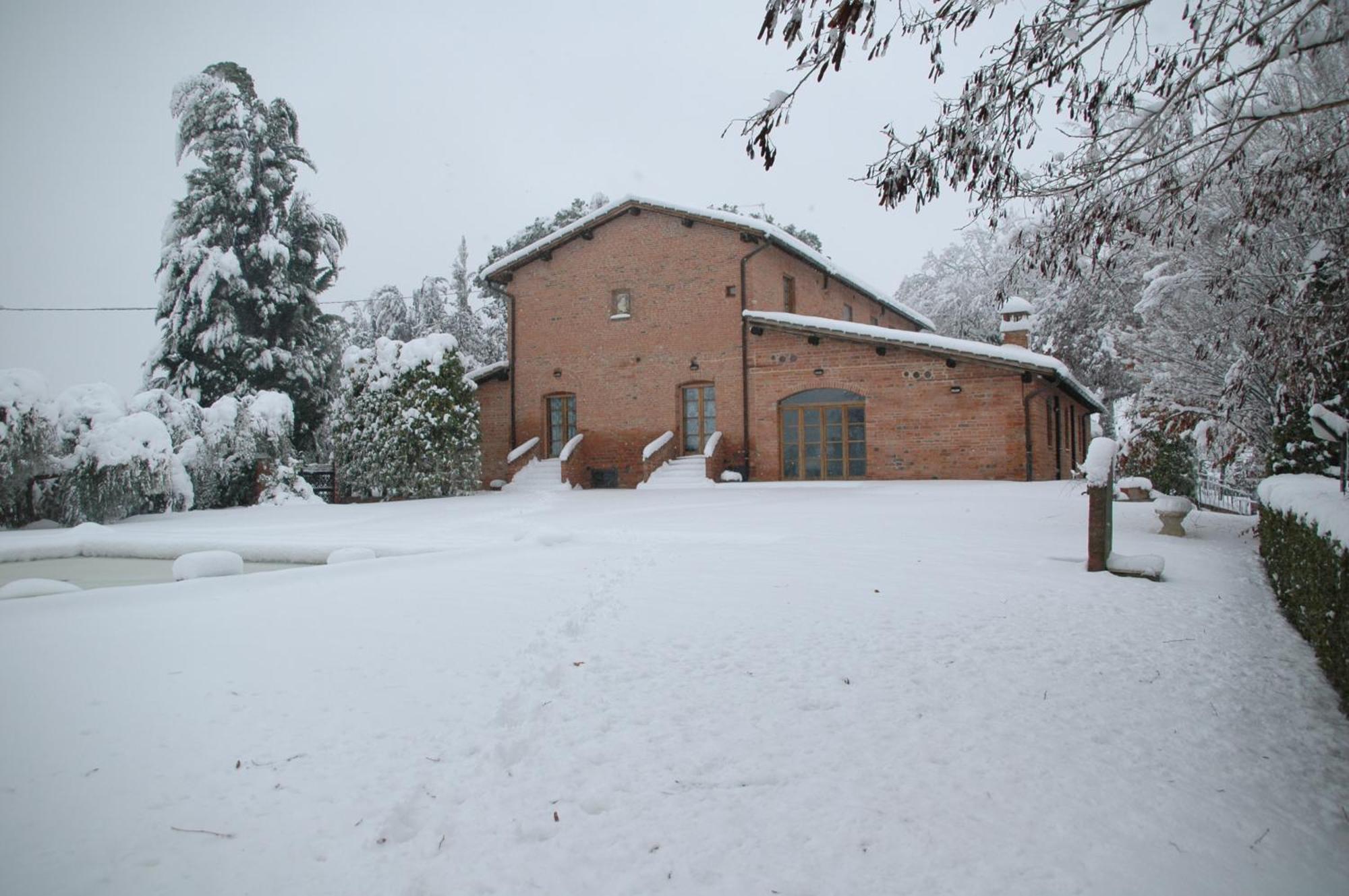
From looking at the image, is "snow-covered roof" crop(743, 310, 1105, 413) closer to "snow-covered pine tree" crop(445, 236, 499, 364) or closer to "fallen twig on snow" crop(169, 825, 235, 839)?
"fallen twig on snow" crop(169, 825, 235, 839)

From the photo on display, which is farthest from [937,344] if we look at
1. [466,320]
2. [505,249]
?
[466,320]

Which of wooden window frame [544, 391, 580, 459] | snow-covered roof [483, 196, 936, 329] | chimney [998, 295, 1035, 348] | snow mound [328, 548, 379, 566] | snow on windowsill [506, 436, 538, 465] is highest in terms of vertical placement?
snow-covered roof [483, 196, 936, 329]

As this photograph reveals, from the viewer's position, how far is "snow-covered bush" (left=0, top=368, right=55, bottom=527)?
10273mm

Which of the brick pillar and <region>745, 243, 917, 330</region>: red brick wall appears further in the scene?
<region>745, 243, 917, 330</region>: red brick wall

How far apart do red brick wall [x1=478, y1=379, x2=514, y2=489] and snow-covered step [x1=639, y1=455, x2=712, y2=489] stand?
4.70 meters

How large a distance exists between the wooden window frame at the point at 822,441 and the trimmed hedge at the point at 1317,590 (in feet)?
34.9

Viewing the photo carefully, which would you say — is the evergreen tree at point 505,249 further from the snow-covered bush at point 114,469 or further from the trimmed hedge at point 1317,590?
the trimmed hedge at point 1317,590

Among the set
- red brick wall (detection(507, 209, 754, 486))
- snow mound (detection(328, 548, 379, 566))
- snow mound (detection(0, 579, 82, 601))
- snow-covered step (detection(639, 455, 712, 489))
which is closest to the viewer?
snow mound (detection(0, 579, 82, 601))

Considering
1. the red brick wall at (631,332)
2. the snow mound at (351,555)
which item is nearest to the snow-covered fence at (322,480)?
the red brick wall at (631,332)

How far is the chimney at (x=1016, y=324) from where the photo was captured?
730 inches

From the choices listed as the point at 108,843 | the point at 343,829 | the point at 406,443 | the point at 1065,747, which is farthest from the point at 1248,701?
the point at 406,443

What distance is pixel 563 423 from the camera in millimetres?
19297

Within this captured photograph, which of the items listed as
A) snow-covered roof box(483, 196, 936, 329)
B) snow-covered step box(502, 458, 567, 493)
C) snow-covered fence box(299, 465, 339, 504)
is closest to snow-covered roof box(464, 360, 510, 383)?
snow-covered roof box(483, 196, 936, 329)

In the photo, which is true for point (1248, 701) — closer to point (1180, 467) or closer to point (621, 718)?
point (621, 718)
